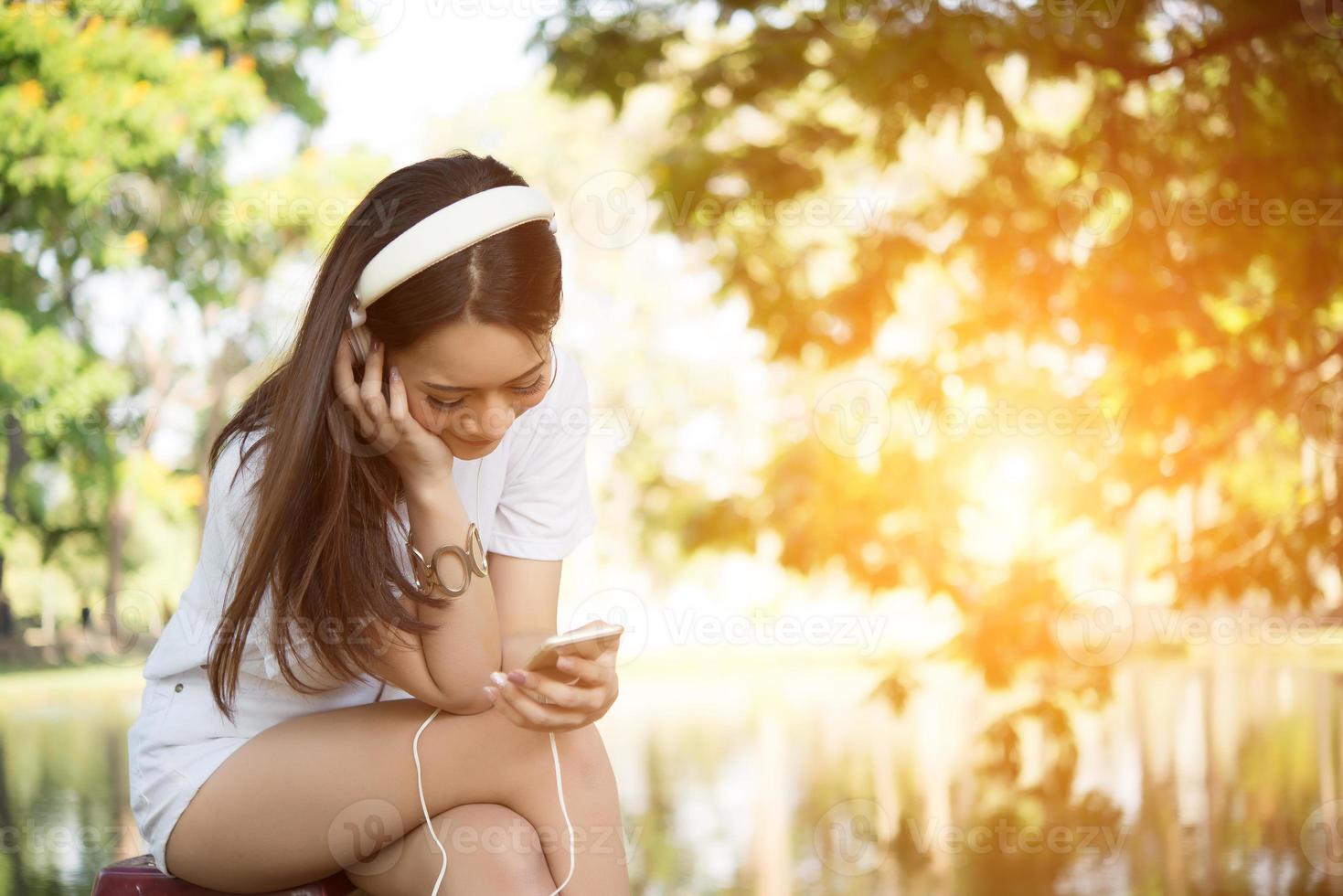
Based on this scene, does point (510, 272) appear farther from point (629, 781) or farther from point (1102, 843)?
point (629, 781)

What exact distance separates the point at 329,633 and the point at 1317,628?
10.7 m

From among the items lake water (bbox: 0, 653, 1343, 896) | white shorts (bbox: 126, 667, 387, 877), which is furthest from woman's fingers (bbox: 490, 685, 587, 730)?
lake water (bbox: 0, 653, 1343, 896)

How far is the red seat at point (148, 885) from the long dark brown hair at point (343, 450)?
0.63 ft

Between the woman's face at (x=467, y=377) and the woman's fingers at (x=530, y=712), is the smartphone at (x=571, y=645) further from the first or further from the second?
the woman's face at (x=467, y=377)

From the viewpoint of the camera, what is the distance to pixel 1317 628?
10188 mm

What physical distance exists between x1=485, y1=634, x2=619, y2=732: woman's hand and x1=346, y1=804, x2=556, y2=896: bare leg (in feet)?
0.34

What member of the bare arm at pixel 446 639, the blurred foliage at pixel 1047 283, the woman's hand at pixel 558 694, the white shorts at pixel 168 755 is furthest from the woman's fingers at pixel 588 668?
the blurred foliage at pixel 1047 283

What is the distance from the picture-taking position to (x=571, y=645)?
1.23 m

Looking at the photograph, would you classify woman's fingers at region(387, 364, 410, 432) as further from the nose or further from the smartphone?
the smartphone

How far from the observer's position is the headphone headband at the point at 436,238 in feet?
4.07

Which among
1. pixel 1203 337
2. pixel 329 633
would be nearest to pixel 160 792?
pixel 329 633

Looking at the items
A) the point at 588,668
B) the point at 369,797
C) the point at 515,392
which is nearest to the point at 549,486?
the point at 515,392

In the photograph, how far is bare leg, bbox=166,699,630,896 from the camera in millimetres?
1222

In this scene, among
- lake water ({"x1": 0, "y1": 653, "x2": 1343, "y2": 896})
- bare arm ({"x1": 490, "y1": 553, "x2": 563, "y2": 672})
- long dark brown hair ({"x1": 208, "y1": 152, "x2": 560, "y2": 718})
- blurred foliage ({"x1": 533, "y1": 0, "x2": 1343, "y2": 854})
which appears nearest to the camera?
long dark brown hair ({"x1": 208, "y1": 152, "x2": 560, "y2": 718})
